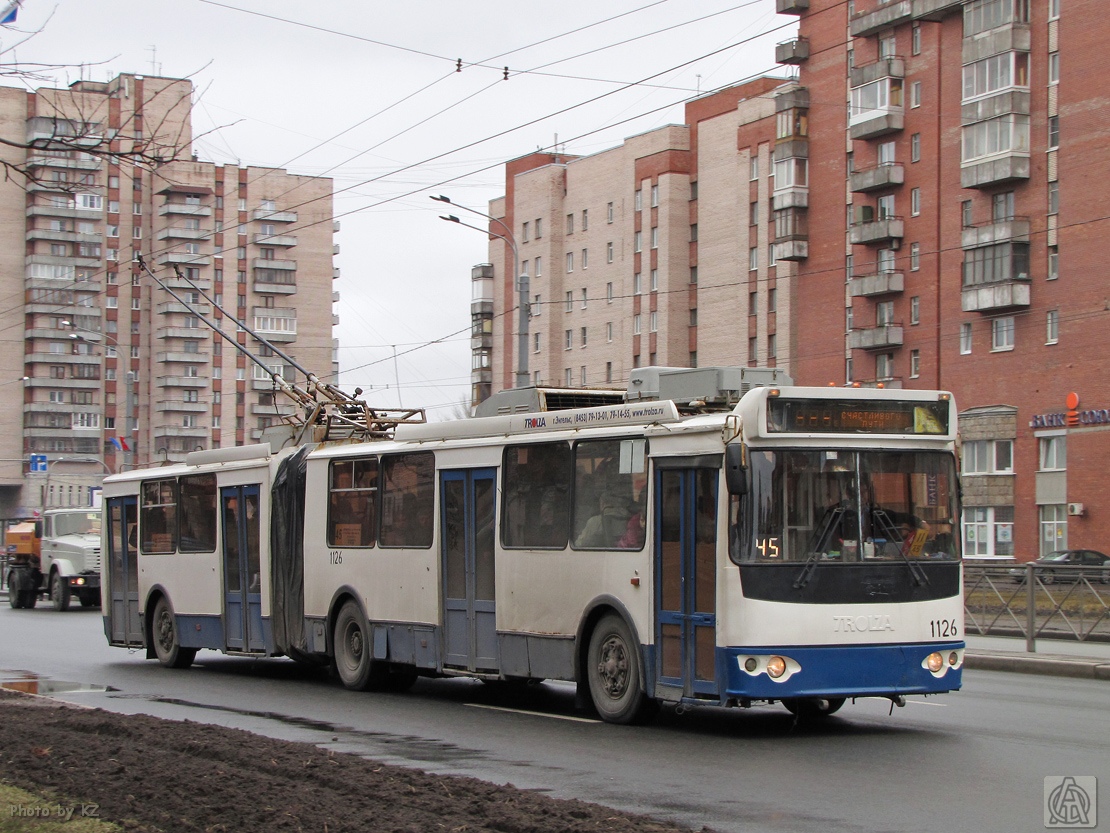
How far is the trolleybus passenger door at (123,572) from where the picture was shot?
68.3ft

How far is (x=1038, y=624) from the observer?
68.4 ft

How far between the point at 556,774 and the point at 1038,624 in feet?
42.0

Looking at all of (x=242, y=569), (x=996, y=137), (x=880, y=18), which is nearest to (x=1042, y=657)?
(x=242, y=569)

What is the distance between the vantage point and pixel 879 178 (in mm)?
62188

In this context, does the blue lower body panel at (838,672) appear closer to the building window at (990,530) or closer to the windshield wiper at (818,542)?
the windshield wiper at (818,542)

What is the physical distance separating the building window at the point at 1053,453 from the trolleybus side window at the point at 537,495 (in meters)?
44.5

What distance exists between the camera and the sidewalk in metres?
18.0

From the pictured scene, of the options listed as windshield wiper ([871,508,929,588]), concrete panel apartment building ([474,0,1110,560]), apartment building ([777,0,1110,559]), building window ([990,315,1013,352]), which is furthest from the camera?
building window ([990,315,1013,352])

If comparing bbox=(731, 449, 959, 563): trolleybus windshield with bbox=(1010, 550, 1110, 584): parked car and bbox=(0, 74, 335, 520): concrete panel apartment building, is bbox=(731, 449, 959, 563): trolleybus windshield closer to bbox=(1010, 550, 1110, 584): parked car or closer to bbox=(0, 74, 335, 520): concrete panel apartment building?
bbox=(1010, 550, 1110, 584): parked car

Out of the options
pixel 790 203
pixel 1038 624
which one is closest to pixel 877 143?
pixel 790 203

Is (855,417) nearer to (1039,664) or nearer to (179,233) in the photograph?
(1039,664)

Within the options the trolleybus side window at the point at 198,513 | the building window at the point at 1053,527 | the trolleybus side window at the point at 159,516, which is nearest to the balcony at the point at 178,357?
the building window at the point at 1053,527

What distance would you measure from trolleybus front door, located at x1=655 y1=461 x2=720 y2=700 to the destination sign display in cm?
65

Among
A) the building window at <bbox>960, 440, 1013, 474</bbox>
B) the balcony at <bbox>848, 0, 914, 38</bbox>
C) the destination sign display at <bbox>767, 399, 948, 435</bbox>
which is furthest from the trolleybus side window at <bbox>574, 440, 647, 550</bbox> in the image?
the balcony at <bbox>848, 0, 914, 38</bbox>
